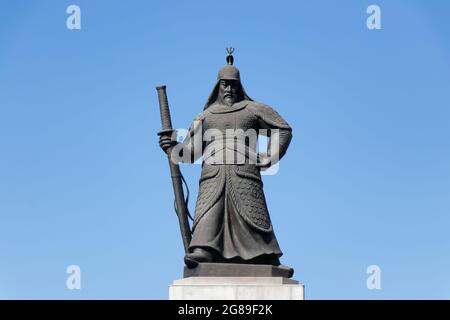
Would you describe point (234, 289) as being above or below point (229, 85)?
below

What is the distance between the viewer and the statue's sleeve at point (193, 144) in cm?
1622

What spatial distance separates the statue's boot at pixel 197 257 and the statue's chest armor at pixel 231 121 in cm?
194

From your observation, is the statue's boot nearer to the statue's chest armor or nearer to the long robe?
the long robe

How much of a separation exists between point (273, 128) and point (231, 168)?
41.6 inches

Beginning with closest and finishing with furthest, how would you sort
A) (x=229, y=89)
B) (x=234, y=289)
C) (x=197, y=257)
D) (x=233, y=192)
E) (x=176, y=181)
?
(x=234, y=289), (x=197, y=257), (x=233, y=192), (x=176, y=181), (x=229, y=89)

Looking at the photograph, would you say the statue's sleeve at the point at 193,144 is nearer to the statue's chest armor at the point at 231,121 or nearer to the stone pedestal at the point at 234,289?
the statue's chest armor at the point at 231,121

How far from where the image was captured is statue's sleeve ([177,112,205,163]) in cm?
1622

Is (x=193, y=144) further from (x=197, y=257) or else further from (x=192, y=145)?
(x=197, y=257)

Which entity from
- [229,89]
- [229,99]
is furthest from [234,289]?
[229,89]

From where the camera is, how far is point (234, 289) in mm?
14828

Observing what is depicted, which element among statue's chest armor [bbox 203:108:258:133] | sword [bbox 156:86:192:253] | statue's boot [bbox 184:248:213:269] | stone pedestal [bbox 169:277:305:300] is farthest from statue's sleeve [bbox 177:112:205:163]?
stone pedestal [bbox 169:277:305:300]
